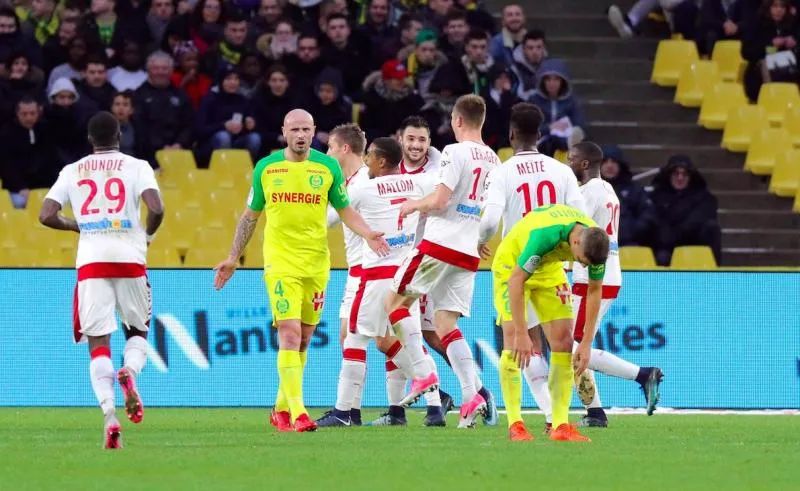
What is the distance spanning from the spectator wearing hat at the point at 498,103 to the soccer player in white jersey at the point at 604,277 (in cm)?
674

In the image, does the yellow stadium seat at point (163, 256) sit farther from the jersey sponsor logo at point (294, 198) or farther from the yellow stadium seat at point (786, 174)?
the yellow stadium seat at point (786, 174)

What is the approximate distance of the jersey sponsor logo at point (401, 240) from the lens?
1431cm

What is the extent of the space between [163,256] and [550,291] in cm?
851

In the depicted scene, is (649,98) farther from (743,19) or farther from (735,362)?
(735,362)

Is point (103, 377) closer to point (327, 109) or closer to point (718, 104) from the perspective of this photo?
point (327, 109)

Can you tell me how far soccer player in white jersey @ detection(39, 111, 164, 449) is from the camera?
11938 mm

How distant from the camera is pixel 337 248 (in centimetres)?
1962

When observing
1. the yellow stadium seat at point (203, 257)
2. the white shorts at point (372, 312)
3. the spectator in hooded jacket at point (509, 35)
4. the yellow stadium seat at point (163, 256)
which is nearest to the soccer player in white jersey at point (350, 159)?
the white shorts at point (372, 312)

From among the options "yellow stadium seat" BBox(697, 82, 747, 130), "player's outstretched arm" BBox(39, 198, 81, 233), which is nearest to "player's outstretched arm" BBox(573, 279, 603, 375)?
"player's outstretched arm" BBox(39, 198, 81, 233)

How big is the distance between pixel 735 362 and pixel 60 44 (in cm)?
956

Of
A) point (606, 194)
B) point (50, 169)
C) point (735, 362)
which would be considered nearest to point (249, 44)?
point (50, 169)

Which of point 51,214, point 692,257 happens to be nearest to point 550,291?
point 51,214

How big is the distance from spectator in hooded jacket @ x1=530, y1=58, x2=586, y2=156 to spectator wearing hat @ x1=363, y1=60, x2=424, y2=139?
1.55 metres

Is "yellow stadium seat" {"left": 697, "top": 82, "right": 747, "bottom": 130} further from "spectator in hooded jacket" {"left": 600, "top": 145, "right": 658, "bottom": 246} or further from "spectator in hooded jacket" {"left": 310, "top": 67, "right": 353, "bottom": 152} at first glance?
"spectator in hooded jacket" {"left": 310, "top": 67, "right": 353, "bottom": 152}
